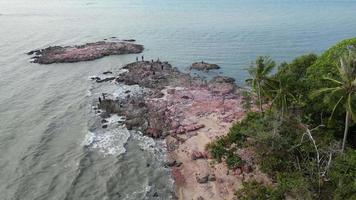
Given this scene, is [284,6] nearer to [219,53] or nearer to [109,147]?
[219,53]

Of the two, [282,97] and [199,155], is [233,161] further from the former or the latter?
[282,97]

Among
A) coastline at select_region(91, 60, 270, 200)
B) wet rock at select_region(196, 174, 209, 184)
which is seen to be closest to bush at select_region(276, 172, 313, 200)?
coastline at select_region(91, 60, 270, 200)

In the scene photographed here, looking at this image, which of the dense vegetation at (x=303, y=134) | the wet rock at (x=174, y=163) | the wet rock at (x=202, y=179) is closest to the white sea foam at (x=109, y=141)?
the wet rock at (x=174, y=163)

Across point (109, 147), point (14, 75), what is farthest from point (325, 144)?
point (14, 75)

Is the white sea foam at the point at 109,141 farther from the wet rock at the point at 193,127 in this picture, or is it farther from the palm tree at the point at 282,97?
the palm tree at the point at 282,97

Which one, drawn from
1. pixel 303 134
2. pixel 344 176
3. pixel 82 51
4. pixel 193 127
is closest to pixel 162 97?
pixel 193 127
